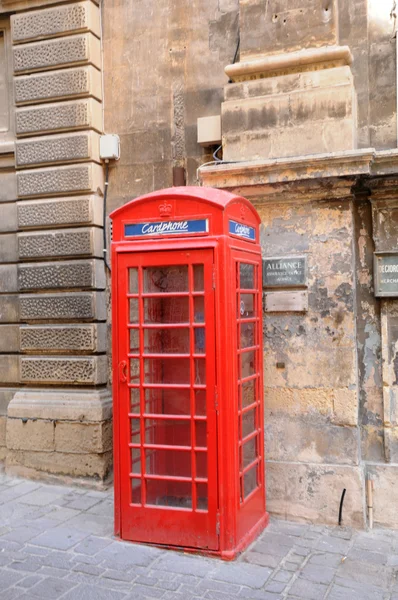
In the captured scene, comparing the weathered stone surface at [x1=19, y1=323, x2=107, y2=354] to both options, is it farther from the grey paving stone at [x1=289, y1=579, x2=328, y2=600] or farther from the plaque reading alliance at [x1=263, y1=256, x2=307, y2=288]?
the grey paving stone at [x1=289, y1=579, x2=328, y2=600]

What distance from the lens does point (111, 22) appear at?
6.64 meters

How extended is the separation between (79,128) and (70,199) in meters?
0.78

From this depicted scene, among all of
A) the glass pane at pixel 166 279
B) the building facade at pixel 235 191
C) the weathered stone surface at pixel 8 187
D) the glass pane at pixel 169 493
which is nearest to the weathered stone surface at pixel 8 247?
the building facade at pixel 235 191

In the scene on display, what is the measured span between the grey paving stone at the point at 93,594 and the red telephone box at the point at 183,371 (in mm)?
729

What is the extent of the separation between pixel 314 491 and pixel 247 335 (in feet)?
5.08

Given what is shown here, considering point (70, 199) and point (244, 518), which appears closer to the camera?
point (244, 518)

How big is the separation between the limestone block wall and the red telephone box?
1.71 metres

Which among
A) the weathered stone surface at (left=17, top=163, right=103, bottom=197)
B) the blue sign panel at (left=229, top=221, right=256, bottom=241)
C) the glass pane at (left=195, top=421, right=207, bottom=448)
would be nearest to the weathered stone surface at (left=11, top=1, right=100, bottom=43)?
the weathered stone surface at (left=17, top=163, right=103, bottom=197)

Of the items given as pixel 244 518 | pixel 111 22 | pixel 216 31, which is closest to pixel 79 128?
pixel 111 22

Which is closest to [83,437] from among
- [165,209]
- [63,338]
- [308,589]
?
[63,338]

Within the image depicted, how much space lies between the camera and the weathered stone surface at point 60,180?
643 cm

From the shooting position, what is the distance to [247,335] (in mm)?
4879

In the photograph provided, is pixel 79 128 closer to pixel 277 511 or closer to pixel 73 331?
pixel 73 331

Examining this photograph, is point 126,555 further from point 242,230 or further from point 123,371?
point 242,230
